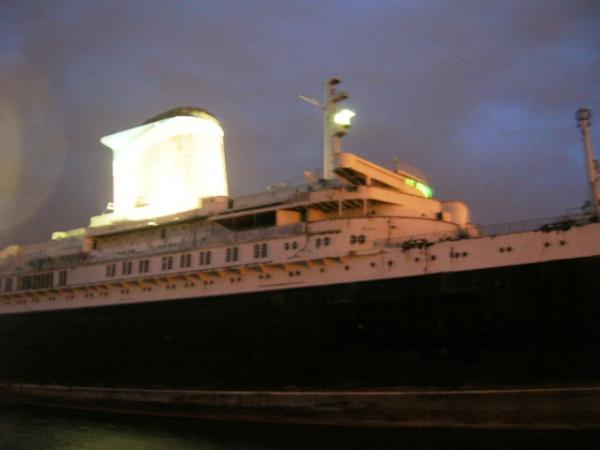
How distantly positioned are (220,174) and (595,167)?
18758 millimetres

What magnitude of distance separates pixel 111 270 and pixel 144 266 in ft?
8.23

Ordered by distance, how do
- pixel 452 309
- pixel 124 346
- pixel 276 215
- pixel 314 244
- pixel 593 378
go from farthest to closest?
pixel 124 346 < pixel 276 215 < pixel 314 244 < pixel 452 309 < pixel 593 378

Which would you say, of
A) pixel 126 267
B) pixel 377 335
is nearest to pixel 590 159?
pixel 377 335

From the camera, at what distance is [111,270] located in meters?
25.8

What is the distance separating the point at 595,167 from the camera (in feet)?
54.2

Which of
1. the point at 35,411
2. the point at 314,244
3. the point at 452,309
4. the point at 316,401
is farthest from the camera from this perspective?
the point at 35,411

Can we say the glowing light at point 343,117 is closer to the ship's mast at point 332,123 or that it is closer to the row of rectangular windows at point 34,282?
the ship's mast at point 332,123

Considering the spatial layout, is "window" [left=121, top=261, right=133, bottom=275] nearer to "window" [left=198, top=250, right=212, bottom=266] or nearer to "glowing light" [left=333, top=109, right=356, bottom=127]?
"window" [left=198, top=250, right=212, bottom=266]

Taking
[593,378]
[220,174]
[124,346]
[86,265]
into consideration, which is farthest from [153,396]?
[593,378]

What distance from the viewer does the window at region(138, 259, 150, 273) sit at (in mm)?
24266

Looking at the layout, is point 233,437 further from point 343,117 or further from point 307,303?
point 343,117

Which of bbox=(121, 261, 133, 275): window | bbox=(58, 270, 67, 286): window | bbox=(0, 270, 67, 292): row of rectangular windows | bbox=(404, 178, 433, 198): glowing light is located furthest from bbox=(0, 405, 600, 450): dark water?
bbox=(404, 178, 433, 198): glowing light

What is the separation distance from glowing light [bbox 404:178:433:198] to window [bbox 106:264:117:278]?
49.1ft

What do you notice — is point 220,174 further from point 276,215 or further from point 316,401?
point 316,401
